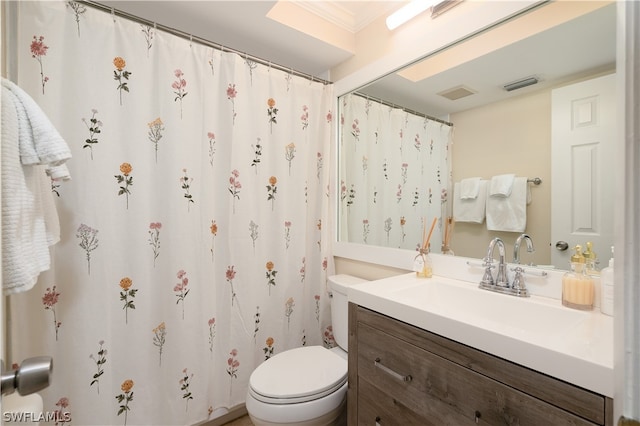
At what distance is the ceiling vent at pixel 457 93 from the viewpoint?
1.34m

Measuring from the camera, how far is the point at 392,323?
3.33 feet

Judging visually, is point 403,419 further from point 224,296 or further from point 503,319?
point 224,296

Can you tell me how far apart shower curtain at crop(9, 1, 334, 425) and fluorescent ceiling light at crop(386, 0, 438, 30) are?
Result: 0.62 metres

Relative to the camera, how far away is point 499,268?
116 centimetres

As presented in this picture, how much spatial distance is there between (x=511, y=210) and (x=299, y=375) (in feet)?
3.95

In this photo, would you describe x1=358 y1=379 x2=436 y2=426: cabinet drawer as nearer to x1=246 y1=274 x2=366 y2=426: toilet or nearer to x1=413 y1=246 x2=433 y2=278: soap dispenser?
x1=246 y1=274 x2=366 y2=426: toilet

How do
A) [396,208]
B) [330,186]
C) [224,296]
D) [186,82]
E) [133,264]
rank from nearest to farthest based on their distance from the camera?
[133,264], [186,82], [224,296], [396,208], [330,186]

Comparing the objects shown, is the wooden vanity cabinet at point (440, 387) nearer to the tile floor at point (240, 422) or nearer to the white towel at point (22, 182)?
the tile floor at point (240, 422)

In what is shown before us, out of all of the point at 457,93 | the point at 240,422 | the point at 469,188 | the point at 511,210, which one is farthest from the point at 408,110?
the point at 240,422

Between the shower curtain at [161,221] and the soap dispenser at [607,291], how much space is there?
4.62 feet

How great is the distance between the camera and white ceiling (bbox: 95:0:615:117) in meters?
1.02

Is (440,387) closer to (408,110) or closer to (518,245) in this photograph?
(518,245)

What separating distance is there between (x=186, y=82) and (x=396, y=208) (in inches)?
53.6

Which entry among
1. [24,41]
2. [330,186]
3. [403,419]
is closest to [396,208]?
[330,186]
